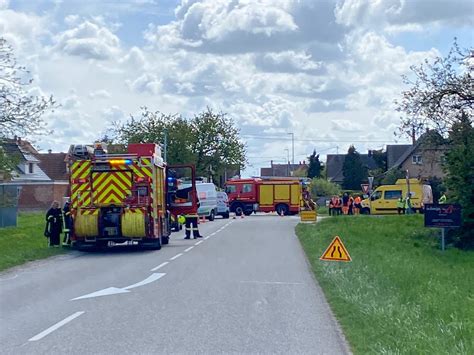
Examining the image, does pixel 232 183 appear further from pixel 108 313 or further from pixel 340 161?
pixel 340 161

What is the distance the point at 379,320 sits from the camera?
441 inches

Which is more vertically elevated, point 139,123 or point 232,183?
point 139,123

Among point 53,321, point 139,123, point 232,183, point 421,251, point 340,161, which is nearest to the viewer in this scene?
point 53,321

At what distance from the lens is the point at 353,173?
108 metres

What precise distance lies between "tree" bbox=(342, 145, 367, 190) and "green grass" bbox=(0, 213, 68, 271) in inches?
2867

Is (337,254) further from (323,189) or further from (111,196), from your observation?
(323,189)

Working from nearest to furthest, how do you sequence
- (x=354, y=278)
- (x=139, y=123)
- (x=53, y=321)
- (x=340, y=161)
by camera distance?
(x=53, y=321) < (x=354, y=278) < (x=139, y=123) < (x=340, y=161)

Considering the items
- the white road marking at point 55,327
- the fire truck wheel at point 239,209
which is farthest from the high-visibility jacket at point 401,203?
the white road marking at point 55,327

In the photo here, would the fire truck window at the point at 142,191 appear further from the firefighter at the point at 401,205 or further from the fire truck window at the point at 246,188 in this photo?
the fire truck window at the point at 246,188

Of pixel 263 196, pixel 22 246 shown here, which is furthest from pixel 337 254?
pixel 263 196

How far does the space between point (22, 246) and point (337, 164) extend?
379ft

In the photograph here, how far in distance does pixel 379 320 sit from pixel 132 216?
15.0m

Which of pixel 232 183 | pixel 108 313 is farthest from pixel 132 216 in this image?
pixel 232 183

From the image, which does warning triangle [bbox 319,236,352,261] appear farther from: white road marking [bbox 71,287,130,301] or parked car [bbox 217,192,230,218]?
parked car [bbox 217,192,230,218]
